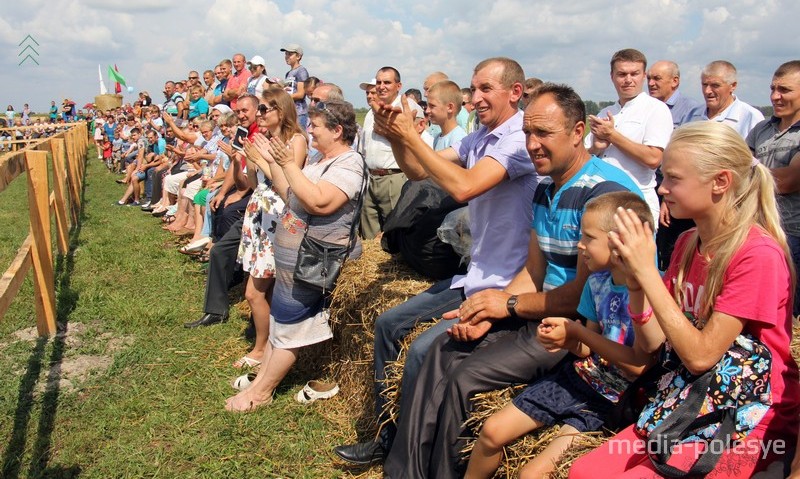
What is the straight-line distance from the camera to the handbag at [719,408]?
1.97 meters

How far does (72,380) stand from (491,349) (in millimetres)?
3631

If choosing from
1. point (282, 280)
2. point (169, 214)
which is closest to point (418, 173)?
point (282, 280)

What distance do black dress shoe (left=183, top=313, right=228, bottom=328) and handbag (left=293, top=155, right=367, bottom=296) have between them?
2.17 m

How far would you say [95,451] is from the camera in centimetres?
389

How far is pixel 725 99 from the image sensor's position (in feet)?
19.0

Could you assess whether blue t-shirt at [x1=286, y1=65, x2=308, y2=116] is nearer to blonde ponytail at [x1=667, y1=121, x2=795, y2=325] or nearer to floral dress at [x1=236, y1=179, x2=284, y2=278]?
floral dress at [x1=236, y1=179, x2=284, y2=278]

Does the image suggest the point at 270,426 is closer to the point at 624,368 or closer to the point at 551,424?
the point at 551,424

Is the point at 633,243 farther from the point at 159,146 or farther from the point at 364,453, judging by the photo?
the point at 159,146

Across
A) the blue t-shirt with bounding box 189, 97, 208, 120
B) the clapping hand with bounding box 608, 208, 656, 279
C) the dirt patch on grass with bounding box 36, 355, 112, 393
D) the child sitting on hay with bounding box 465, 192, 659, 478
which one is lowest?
the dirt patch on grass with bounding box 36, 355, 112, 393

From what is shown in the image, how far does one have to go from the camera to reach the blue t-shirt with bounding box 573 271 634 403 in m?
2.41

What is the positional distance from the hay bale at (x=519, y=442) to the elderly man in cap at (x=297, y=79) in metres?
7.34

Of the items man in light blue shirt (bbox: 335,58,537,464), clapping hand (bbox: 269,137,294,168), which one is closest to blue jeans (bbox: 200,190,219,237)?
clapping hand (bbox: 269,137,294,168)

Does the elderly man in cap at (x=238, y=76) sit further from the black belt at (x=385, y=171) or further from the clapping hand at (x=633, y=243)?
the clapping hand at (x=633, y=243)

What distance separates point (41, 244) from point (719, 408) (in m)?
5.96
